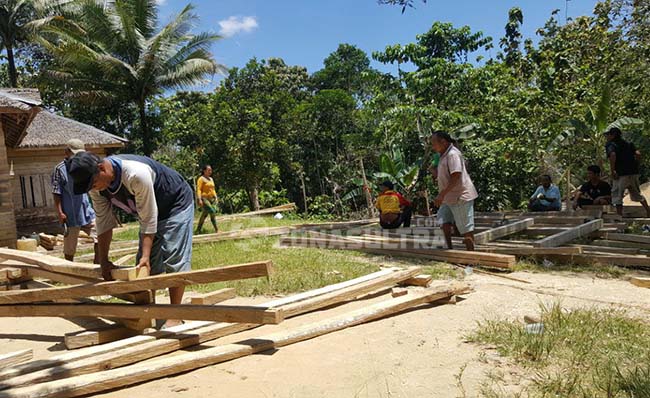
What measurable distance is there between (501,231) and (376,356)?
4.96 m

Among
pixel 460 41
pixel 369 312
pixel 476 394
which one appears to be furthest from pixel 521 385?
pixel 460 41

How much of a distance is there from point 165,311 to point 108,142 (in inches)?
480

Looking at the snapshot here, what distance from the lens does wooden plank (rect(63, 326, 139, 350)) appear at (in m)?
3.77

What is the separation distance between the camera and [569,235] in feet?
24.3

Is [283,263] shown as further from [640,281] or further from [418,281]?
[640,281]

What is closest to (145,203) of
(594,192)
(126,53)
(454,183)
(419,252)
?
(454,183)

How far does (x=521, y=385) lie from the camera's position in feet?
9.67

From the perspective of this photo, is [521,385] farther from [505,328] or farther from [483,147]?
[483,147]

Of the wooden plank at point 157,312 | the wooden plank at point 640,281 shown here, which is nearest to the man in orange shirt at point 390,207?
the wooden plank at point 640,281

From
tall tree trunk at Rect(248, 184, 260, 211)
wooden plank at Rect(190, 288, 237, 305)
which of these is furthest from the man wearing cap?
tall tree trunk at Rect(248, 184, 260, 211)

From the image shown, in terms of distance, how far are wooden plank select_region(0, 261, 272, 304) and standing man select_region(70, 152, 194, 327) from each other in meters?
0.17

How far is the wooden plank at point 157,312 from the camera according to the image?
3.38m

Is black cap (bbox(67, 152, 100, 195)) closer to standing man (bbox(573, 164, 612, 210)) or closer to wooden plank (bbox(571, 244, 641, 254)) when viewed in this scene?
wooden plank (bbox(571, 244, 641, 254))

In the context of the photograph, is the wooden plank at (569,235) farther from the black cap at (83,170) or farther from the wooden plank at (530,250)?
the black cap at (83,170)
